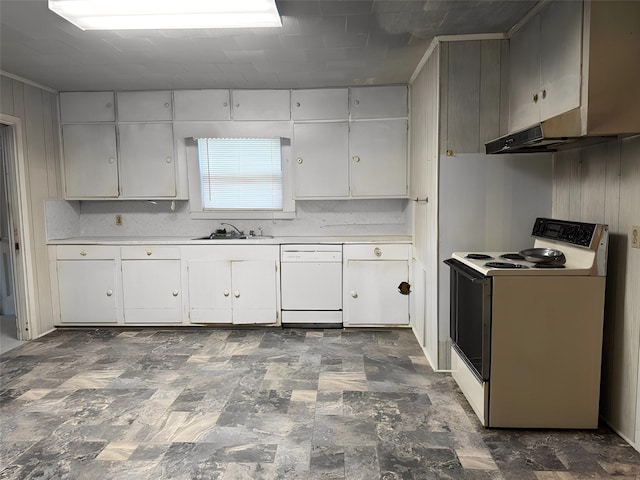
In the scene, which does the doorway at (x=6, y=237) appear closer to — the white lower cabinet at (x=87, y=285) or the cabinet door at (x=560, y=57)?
the white lower cabinet at (x=87, y=285)

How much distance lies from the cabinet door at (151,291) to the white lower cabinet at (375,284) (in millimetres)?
1682

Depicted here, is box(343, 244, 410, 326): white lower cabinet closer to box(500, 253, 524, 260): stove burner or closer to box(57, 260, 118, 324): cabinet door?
box(500, 253, 524, 260): stove burner

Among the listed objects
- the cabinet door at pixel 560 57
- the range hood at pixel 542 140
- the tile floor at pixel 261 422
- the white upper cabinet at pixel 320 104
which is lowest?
the tile floor at pixel 261 422

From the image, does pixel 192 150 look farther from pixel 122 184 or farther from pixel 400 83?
pixel 400 83

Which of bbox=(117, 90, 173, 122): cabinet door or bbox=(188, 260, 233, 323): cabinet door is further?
bbox=(117, 90, 173, 122): cabinet door

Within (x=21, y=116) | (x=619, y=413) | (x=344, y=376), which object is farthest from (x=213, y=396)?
(x=21, y=116)

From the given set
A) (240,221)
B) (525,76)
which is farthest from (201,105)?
(525,76)

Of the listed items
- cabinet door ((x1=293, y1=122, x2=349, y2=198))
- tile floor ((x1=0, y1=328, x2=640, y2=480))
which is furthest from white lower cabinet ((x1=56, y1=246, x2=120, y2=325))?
cabinet door ((x1=293, y1=122, x2=349, y2=198))

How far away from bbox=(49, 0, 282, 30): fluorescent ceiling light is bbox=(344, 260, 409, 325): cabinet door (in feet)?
7.82

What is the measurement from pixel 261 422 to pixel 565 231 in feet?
6.74

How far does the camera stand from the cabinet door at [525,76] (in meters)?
2.59

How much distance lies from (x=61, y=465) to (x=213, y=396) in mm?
942

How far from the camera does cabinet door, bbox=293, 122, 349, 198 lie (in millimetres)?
4492

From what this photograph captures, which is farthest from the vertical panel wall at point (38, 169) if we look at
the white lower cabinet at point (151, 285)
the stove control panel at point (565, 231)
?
the stove control panel at point (565, 231)
